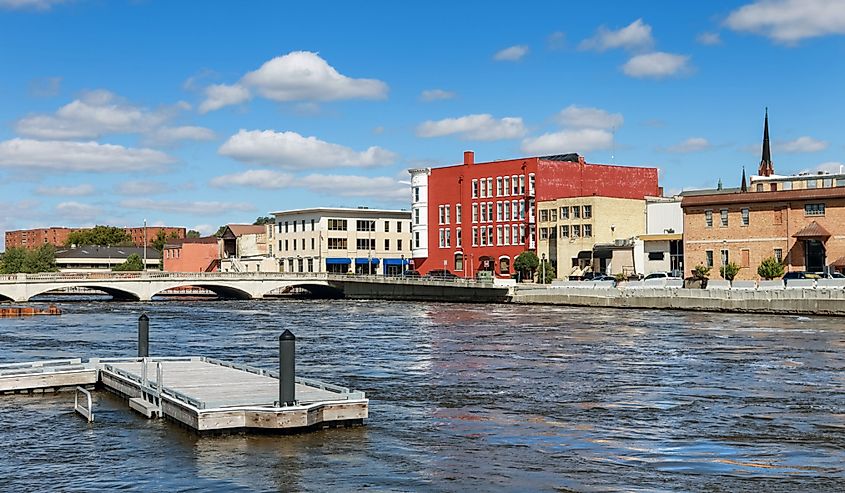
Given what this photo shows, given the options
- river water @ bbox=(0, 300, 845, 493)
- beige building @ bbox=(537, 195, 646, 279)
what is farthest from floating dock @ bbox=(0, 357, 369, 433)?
beige building @ bbox=(537, 195, 646, 279)

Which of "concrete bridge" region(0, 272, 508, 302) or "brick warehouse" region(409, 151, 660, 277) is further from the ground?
"brick warehouse" region(409, 151, 660, 277)

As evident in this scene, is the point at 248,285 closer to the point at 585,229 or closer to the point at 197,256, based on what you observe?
the point at 585,229

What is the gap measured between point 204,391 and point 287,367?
4449mm

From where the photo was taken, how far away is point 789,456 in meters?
19.7

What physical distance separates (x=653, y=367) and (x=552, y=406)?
1116 centimetres

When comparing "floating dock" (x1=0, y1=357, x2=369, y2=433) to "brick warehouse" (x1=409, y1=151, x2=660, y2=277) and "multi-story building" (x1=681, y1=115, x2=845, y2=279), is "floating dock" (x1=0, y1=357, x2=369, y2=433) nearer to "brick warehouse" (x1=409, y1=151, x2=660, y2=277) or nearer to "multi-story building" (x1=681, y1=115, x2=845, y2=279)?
"multi-story building" (x1=681, y1=115, x2=845, y2=279)

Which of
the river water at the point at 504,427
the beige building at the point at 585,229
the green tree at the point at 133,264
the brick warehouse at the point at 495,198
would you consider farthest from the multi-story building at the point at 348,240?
the river water at the point at 504,427

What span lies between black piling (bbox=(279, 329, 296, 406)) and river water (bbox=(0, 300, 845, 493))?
0.80 metres

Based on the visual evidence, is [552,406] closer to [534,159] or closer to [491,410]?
[491,410]

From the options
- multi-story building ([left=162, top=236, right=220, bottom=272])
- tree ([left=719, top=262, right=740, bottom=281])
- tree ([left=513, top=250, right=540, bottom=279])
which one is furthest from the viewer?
→ multi-story building ([left=162, top=236, right=220, bottom=272])

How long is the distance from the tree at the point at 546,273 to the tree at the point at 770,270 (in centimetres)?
2450

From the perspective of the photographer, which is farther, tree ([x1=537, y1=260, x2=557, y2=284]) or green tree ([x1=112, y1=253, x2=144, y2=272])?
green tree ([x1=112, y1=253, x2=144, y2=272])

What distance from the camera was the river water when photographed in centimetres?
1775

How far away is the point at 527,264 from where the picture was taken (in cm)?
10981
